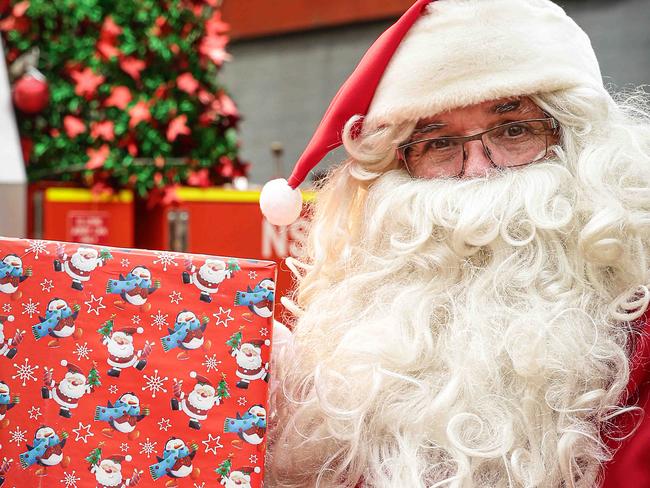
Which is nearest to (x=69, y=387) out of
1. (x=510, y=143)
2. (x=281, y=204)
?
(x=281, y=204)

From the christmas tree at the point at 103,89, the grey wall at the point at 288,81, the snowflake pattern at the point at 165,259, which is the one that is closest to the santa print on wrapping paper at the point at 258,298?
the snowflake pattern at the point at 165,259

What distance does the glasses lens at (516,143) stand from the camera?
140 cm

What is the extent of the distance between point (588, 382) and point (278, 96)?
586 cm

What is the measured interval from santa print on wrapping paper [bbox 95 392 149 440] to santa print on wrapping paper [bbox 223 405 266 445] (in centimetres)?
13

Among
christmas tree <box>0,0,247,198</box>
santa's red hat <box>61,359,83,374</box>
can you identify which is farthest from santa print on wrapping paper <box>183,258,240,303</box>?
christmas tree <box>0,0,247,198</box>

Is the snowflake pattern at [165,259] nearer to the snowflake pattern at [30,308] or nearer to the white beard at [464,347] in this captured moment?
the snowflake pattern at [30,308]

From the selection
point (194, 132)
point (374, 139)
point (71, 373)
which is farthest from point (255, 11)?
point (71, 373)

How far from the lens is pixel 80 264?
1.15 meters

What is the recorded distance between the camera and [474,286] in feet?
4.35

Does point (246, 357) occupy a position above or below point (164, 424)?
above

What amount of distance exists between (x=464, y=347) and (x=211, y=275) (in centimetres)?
46

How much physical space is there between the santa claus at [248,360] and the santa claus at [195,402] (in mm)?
47

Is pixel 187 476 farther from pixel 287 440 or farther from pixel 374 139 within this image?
pixel 374 139

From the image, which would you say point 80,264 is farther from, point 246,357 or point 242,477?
point 242,477
